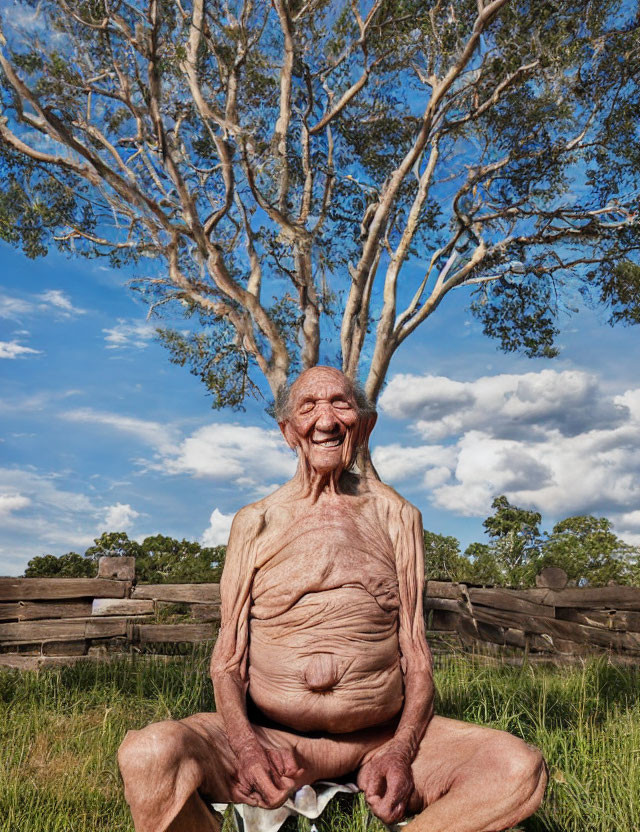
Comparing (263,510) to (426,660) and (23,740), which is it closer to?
(426,660)

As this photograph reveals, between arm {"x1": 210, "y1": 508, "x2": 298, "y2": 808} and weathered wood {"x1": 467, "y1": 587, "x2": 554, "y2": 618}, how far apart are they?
6.44m

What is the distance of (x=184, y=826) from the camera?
7.76ft

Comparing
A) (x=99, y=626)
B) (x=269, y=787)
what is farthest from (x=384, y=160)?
(x=269, y=787)

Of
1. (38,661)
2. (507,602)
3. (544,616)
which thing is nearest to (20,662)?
(38,661)

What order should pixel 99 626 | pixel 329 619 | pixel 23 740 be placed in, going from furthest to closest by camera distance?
pixel 99 626
pixel 23 740
pixel 329 619

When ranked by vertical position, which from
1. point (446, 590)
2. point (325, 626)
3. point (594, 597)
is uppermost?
point (446, 590)

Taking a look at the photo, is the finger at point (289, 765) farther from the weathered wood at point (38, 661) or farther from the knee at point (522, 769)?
the weathered wood at point (38, 661)

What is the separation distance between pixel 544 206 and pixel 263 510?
1167cm

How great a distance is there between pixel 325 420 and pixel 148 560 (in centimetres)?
852

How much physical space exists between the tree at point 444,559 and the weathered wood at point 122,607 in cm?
399

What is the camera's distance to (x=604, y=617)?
28.0ft

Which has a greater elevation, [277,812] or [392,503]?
[392,503]

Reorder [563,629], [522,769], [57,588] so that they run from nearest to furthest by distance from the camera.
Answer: [522,769], [57,588], [563,629]

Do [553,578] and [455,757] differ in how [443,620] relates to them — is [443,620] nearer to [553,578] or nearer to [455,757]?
[553,578]
